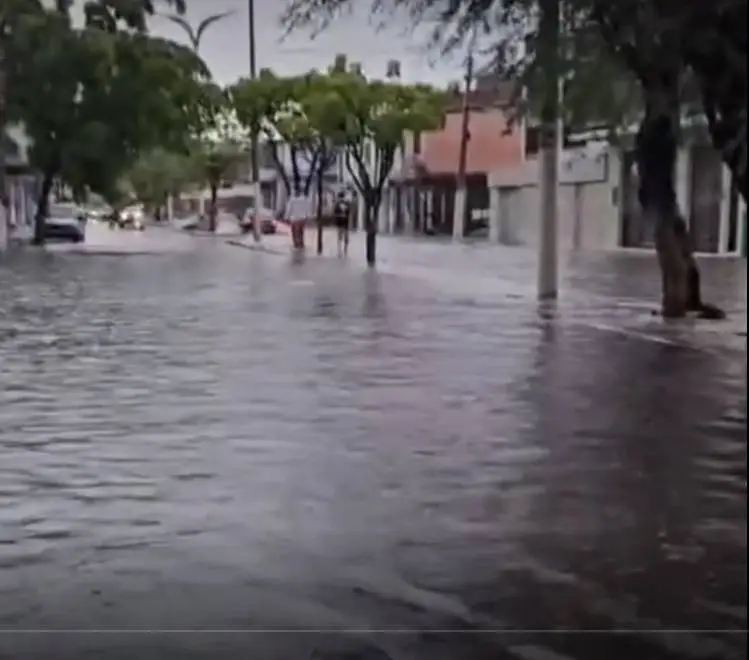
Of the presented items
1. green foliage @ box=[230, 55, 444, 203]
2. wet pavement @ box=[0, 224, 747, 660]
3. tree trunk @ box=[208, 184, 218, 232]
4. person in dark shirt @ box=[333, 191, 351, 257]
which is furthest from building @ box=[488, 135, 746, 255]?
wet pavement @ box=[0, 224, 747, 660]

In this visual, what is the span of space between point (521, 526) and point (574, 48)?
2.57 m

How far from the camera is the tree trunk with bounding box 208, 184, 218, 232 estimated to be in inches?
2016

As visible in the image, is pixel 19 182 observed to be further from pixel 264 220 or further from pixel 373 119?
pixel 373 119

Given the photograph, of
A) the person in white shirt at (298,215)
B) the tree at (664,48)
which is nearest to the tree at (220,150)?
the person in white shirt at (298,215)

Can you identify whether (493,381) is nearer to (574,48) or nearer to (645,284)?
(574,48)

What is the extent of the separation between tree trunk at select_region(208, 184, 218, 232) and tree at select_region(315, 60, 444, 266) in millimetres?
16111

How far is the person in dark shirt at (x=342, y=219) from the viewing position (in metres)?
37.4

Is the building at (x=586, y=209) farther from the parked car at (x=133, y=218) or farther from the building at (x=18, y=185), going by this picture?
the parked car at (x=133, y=218)

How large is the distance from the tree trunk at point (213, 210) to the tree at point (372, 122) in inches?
634

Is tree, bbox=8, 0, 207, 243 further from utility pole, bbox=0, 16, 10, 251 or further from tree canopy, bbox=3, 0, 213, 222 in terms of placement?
utility pole, bbox=0, 16, 10, 251

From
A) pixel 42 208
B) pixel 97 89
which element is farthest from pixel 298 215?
pixel 42 208

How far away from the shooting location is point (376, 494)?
7.43 m

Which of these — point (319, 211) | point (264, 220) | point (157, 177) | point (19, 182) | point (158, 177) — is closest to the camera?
point (319, 211)

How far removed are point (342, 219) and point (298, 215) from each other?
210 centimetres
